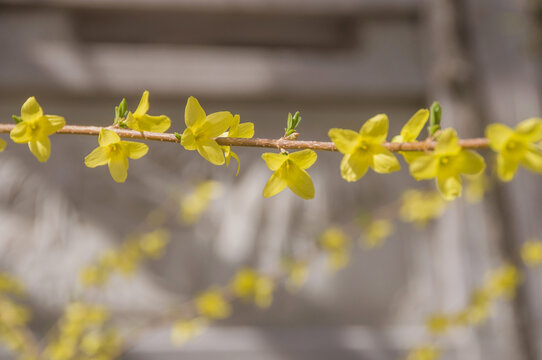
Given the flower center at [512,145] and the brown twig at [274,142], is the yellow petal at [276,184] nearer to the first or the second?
the brown twig at [274,142]

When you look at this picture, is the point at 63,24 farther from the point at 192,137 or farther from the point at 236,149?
the point at 192,137

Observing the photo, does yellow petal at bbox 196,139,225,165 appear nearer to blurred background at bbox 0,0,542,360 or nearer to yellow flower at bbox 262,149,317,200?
yellow flower at bbox 262,149,317,200

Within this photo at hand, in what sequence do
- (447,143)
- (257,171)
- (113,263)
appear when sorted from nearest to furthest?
(447,143), (113,263), (257,171)

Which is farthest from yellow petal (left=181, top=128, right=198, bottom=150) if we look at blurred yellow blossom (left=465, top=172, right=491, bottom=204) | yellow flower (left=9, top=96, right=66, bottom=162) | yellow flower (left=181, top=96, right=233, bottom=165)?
blurred yellow blossom (left=465, top=172, right=491, bottom=204)

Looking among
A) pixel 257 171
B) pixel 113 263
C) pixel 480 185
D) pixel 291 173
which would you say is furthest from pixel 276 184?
pixel 257 171

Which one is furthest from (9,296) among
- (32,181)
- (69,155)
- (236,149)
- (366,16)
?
(366,16)

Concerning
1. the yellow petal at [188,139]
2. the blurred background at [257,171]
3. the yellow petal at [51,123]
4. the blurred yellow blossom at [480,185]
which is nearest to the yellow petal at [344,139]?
the yellow petal at [188,139]

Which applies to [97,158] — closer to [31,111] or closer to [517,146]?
[31,111]
